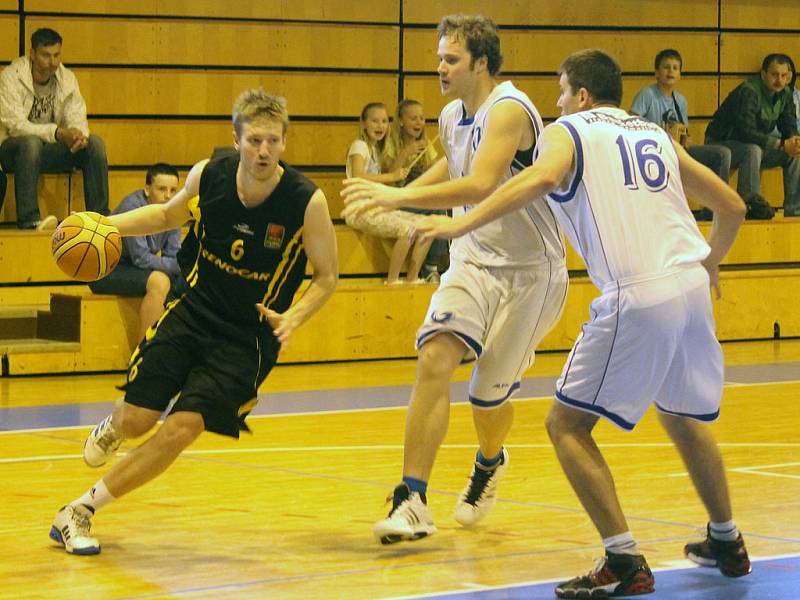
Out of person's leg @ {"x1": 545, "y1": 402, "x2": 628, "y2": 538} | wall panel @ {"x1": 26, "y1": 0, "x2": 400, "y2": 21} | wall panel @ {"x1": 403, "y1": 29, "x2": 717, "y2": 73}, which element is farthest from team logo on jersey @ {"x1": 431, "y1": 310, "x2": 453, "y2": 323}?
wall panel @ {"x1": 403, "y1": 29, "x2": 717, "y2": 73}

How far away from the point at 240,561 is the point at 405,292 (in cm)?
599

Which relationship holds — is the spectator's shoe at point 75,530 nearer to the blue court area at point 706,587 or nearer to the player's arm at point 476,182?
the blue court area at point 706,587

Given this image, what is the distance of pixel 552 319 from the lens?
550cm

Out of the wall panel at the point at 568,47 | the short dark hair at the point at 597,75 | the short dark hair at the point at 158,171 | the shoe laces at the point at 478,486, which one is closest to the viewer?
the short dark hair at the point at 597,75

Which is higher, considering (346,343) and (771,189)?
(771,189)

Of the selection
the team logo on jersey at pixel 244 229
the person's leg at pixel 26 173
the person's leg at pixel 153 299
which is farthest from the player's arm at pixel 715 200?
the person's leg at pixel 26 173

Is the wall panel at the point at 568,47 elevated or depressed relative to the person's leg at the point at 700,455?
elevated

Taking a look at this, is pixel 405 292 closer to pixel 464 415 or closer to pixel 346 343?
pixel 346 343

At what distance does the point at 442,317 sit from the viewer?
523 cm

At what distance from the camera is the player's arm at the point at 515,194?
4.25m

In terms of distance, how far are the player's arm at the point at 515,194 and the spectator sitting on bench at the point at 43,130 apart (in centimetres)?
649

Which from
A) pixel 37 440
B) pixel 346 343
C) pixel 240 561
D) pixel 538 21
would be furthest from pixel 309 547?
pixel 538 21

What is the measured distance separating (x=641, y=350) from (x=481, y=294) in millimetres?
1093

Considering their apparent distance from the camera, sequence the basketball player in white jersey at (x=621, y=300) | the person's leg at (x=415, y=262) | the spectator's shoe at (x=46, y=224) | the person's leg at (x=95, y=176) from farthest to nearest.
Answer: the person's leg at (x=415, y=262) → the person's leg at (x=95, y=176) → the spectator's shoe at (x=46, y=224) → the basketball player in white jersey at (x=621, y=300)
